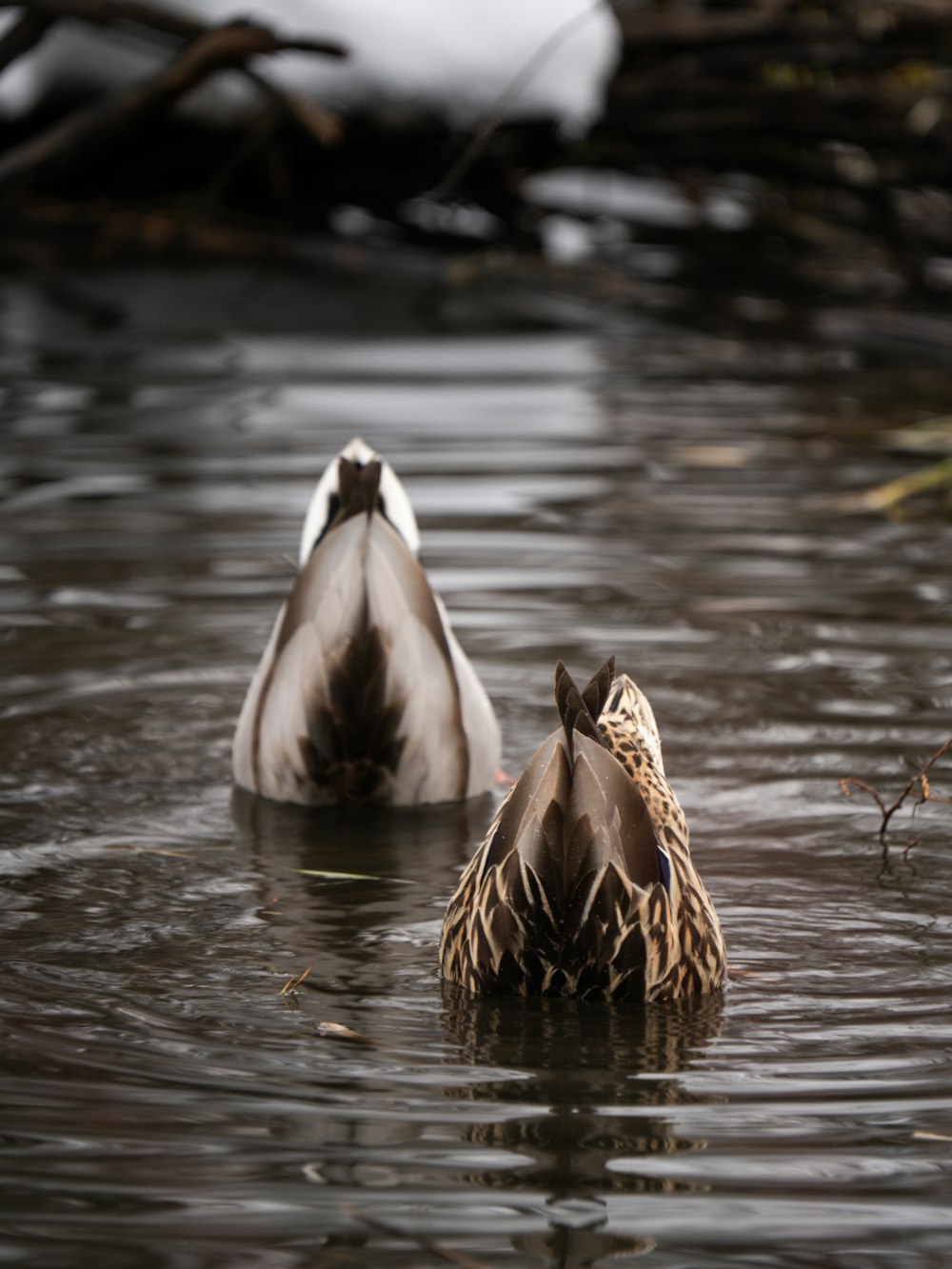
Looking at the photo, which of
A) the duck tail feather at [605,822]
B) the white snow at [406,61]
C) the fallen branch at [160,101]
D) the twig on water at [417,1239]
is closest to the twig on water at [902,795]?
the duck tail feather at [605,822]

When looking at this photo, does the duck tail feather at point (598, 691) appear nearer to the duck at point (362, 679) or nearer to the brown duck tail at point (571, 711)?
the brown duck tail at point (571, 711)

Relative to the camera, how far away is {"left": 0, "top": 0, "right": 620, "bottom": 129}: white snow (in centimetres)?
1173

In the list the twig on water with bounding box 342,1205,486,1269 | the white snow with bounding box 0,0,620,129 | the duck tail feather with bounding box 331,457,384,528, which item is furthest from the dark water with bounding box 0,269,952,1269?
the white snow with bounding box 0,0,620,129

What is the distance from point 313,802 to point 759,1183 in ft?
7.24

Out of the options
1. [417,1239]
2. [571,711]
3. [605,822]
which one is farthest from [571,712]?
[417,1239]

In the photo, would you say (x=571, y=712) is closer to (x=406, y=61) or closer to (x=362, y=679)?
(x=362, y=679)

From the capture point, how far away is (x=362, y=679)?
4.85 m

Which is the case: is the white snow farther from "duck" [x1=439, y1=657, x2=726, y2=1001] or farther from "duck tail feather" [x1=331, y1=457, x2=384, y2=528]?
"duck" [x1=439, y1=657, x2=726, y2=1001]

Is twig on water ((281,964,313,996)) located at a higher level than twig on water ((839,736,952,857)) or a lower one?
lower

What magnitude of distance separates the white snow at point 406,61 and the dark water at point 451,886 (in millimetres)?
2917

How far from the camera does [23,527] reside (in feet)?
25.7

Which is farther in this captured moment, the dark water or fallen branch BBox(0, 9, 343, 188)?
fallen branch BBox(0, 9, 343, 188)

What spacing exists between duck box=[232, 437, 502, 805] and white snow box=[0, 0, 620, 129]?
7167 mm

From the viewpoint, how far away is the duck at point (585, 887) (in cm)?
345
